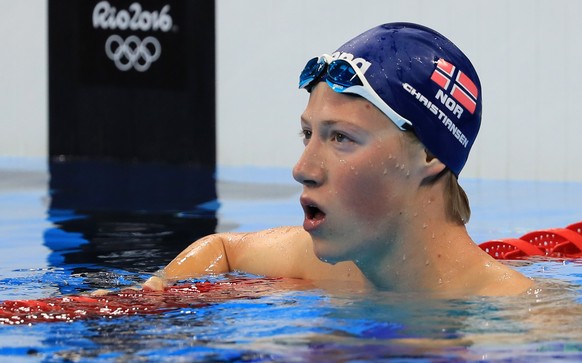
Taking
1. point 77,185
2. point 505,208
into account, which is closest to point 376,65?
point 505,208

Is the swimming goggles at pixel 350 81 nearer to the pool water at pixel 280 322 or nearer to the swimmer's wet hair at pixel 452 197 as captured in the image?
the swimmer's wet hair at pixel 452 197

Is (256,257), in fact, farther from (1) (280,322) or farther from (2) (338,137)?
(2) (338,137)

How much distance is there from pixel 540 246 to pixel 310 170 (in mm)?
2300

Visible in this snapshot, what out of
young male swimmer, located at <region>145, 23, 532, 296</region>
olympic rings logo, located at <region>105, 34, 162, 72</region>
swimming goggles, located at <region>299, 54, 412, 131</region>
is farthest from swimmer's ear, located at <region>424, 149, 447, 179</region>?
olympic rings logo, located at <region>105, 34, 162, 72</region>

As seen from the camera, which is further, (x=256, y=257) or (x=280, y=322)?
(x=256, y=257)

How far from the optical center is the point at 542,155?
932 cm

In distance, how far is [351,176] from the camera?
3.11 meters

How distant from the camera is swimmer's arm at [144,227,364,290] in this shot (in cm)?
381

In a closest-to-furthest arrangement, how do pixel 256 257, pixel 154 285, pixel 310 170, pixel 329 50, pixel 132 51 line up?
pixel 310 170 < pixel 154 285 < pixel 256 257 < pixel 329 50 < pixel 132 51

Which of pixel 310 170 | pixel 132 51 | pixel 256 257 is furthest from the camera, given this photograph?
pixel 132 51

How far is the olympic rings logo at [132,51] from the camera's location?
10547 millimetres

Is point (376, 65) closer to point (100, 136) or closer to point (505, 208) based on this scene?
point (505, 208)

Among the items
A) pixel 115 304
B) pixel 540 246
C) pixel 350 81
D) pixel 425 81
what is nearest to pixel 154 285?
pixel 115 304

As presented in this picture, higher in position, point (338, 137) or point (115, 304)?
point (338, 137)
